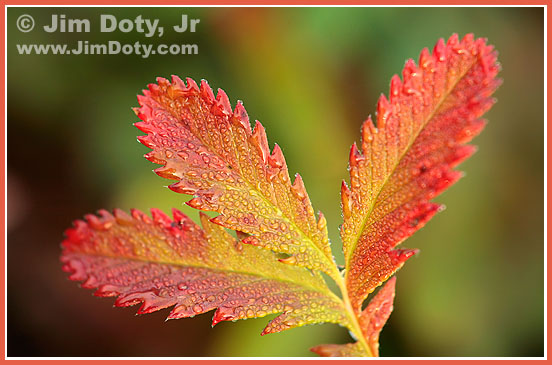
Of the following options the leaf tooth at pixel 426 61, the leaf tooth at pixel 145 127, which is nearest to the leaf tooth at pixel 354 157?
the leaf tooth at pixel 426 61

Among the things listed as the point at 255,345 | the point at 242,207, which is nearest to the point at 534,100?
the point at 255,345

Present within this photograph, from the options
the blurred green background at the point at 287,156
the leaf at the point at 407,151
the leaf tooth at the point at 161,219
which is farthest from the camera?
the blurred green background at the point at 287,156

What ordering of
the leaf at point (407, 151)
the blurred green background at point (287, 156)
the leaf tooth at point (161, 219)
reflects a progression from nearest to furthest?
the leaf at point (407, 151) → the leaf tooth at point (161, 219) → the blurred green background at point (287, 156)

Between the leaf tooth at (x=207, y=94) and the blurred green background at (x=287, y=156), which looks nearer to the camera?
the leaf tooth at (x=207, y=94)

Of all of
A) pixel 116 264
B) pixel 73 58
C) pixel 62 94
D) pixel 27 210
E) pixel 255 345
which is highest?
pixel 73 58

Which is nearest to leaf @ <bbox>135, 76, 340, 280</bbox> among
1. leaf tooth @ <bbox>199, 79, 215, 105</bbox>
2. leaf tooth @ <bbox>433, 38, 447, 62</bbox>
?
leaf tooth @ <bbox>199, 79, 215, 105</bbox>

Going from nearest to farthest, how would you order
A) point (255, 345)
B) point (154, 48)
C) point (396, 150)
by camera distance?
point (396, 150)
point (255, 345)
point (154, 48)

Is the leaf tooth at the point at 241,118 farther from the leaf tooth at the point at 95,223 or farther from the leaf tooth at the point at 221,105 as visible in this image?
the leaf tooth at the point at 95,223

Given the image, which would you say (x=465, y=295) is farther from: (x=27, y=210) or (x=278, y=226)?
(x=27, y=210)
